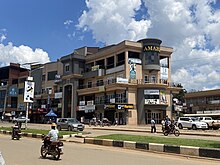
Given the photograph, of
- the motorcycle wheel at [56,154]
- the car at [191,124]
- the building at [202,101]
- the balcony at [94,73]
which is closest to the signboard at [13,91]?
the balcony at [94,73]

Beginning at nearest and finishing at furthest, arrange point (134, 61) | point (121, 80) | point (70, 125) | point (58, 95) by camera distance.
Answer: point (70, 125)
point (121, 80)
point (134, 61)
point (58, 95)

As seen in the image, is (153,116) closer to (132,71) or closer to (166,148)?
(132,71)

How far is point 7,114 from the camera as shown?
8250cm

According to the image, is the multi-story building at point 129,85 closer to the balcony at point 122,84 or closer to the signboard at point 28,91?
the balcony at point 122,84

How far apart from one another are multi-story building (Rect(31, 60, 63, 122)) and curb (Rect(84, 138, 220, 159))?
5174 centimetres

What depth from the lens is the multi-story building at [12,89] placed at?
86.9m

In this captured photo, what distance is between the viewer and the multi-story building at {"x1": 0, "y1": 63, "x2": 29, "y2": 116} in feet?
285

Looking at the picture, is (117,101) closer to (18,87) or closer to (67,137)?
(67,137)

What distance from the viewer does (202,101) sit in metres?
79.4

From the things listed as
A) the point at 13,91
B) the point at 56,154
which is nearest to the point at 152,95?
the point at 56,154

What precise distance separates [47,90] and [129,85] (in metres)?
29.0

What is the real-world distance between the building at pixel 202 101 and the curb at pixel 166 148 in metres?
53.9

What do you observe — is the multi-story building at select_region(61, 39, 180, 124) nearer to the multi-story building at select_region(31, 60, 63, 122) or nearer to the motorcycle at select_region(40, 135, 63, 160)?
the multi-story building at select_region(31, 60, 63, 122)

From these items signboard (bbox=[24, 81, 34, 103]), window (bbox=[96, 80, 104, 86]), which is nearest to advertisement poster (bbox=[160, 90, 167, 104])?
window (bbox=[96, 80, 104, 86])
